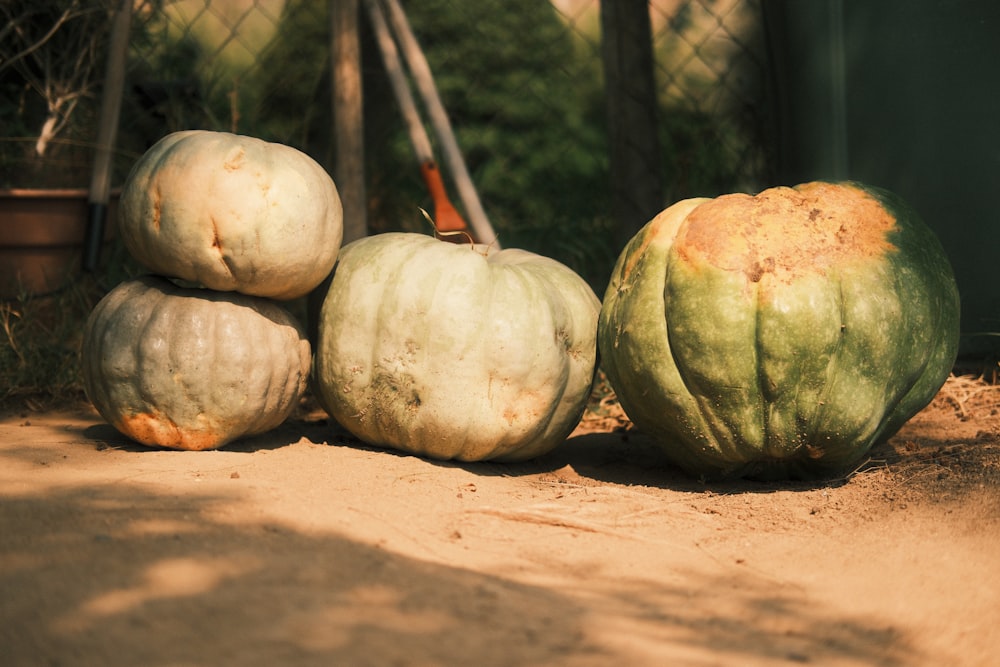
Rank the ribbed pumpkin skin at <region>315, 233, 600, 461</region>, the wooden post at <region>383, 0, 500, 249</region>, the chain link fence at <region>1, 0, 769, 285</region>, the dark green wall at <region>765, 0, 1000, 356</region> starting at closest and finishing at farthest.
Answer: the ribbed pumpkin skin at <region>315, 233, 600, 461</region>
the dark green wall at <region>765, 0, 1000, 356</region>
the wooden post at <region>383, 0, 500, 249</region>
the chain link fence at <region>1, 0, 769, 285</region>

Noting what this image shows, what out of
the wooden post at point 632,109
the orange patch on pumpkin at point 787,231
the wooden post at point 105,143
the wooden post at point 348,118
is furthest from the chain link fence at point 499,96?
the orange patch on pumpkin at point 787,231

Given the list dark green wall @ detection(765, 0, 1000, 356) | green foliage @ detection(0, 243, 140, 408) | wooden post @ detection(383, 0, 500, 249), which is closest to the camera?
green foliage @ detection(0, 243, 140, 408)

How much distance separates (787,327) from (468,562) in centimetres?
99

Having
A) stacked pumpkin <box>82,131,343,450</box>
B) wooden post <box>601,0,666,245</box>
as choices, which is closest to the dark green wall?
wooden post <box>601,0,666,245</box>

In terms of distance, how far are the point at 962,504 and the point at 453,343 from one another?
124cm

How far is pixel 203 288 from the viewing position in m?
2.68

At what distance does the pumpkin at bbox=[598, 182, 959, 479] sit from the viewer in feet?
8.04

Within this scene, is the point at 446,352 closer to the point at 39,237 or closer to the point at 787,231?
the point at 787,231

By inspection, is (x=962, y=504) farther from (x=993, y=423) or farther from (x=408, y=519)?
(x=408, y=519)

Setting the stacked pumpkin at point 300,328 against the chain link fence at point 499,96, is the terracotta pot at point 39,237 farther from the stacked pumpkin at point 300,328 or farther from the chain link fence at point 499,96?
the stacked pumpkin at point 300,328

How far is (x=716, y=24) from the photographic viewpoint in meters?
5.37

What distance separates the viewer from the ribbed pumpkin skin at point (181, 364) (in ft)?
8.41

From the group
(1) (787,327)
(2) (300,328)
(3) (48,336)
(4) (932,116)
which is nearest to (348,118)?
(2) (300,328)

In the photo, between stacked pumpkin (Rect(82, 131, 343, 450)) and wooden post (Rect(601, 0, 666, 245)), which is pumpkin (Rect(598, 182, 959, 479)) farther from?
wooden post (Rect(601, 0, 666, 245))
